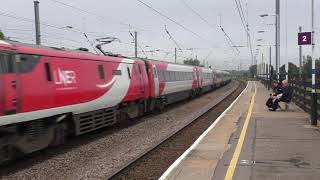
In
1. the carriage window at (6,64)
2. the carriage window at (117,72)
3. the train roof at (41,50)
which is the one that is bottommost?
the carriage window at (117,72)

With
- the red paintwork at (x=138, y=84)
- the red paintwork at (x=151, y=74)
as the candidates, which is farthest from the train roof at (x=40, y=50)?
the red paintwork at (x=151, y=74)

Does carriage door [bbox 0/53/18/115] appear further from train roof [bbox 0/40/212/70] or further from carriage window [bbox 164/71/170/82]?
carriage window [bbox 164/71/170/82]

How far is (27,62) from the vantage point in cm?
1102

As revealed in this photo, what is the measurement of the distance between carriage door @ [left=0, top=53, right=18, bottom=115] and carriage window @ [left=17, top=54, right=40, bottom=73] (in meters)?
0.27

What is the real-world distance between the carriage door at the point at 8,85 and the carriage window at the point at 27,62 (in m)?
0.27

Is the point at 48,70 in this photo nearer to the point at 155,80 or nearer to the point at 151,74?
the point at 151,74

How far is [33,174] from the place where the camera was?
998 cm

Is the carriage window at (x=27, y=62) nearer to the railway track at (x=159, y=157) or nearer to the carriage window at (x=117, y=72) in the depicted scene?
the railway track at (x=159, y=157)

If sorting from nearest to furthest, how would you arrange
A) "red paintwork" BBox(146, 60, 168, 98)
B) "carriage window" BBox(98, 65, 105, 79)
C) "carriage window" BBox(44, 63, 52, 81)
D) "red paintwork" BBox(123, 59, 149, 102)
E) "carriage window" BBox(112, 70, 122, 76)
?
1. "carriage window" BBox(44, 63, 52, 81)
2. "carriage window" BBox(98, 65, 105, 79)
3. "carriage window" BBox(112, 70, 122, 76)
4. "red paintwork" BBox(123, 59, 149, 102)
5. "red paintwork" BBox(146, 60, 168, 98)

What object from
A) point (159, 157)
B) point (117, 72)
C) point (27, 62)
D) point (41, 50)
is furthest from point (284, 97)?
point (27, 62)

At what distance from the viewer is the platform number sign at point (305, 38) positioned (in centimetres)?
1661

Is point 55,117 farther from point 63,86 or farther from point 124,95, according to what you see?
point 124,95

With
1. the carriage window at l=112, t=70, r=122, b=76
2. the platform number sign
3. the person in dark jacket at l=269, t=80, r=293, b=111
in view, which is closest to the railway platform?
the platform number sign

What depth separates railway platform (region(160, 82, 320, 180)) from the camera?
8.90 metres
